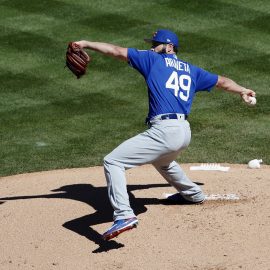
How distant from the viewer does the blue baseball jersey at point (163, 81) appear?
29.0 feet

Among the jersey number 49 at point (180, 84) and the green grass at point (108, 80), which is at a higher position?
the jersey number 49 at point (180, 84)

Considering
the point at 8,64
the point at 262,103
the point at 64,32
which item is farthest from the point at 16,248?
the point at 64,32

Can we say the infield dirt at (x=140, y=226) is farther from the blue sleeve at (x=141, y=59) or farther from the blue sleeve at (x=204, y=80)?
the blue sleeve at (x=141, y=59)

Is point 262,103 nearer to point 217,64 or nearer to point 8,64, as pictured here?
point 217,64

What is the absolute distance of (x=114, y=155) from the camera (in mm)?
8680

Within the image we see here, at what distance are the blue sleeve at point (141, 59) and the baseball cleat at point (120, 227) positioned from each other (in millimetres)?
1601

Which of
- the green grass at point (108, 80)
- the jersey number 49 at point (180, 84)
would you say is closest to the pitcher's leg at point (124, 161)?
the jersey number 49 at point (180, 84)

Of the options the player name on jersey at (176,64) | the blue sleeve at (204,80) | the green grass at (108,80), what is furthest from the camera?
the green grass at (108,80)

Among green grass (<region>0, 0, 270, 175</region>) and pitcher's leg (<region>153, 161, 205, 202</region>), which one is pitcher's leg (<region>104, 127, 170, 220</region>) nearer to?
pitcher's leg (<region>153, 161, 205, 202</region>)

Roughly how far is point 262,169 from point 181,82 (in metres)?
2.67

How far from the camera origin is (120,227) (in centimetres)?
829

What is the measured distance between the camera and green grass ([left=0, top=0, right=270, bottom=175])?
488 inches

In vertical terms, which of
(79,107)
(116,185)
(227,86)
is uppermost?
(227,86)

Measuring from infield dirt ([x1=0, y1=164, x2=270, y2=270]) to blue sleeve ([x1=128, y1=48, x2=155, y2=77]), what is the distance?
1641 mm
